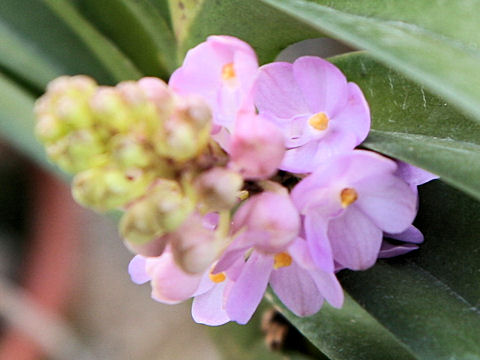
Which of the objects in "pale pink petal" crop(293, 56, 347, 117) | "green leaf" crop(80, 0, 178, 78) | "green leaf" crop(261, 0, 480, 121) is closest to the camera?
"green leaf" crop(261, 0, 480, 121)

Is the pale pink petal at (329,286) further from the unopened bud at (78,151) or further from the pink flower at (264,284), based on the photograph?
the unopened bud at (78,151)

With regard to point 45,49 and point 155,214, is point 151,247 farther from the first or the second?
point 45,49

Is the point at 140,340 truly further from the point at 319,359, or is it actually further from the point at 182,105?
the point at 182,105

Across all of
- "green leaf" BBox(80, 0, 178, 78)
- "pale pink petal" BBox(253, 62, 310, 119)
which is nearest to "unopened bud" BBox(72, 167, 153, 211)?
"pale pink petal" BBox(253, 62, 310, 119)

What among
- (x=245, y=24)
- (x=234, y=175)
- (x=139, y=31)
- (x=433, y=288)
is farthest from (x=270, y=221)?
(x=139, y=31)

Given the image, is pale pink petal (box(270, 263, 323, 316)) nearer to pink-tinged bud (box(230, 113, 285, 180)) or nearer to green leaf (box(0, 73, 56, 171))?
pink-tinged bud (box(230, 113, 285, 180))

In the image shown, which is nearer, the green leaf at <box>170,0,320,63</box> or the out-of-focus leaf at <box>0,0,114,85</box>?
the green leaf at <box>170,0,320,63</box>

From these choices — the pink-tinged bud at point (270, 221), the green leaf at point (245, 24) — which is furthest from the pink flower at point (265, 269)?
the green leaf at point (245, 24)
